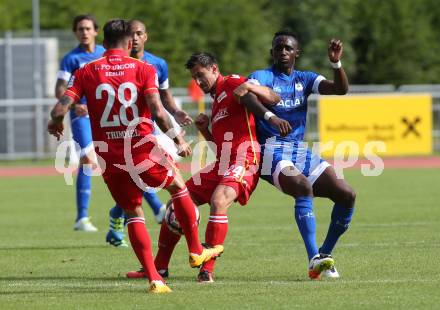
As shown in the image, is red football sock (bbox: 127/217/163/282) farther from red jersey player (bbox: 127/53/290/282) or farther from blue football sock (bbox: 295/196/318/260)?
blue football sock (bbox: 295/196/318/260)

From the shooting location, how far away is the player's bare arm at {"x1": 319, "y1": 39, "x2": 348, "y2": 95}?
9773 mm

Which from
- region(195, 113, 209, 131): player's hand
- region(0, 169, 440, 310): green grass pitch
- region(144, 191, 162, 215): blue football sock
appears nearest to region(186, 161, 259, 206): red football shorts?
region(195, 113, 209, 131): player's hand

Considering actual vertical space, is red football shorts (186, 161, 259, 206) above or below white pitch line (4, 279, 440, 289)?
above

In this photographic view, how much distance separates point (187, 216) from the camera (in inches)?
372

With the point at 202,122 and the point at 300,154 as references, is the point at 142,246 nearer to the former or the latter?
the point at 202,122

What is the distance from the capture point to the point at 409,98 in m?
30.4

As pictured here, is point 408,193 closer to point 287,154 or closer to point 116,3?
point 287,154

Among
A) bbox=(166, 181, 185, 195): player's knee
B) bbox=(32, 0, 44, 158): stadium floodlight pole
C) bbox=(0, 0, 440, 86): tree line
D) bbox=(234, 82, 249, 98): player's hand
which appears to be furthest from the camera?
bbox=(0, 0, 440, 86): tree line

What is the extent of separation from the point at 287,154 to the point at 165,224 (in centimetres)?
122

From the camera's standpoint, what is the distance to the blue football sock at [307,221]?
9.75m

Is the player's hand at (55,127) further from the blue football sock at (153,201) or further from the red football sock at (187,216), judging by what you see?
the blue football sock at (153,201)

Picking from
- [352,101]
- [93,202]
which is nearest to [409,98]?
[352,101]

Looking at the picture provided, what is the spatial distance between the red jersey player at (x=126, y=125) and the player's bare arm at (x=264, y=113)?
32.4 inches

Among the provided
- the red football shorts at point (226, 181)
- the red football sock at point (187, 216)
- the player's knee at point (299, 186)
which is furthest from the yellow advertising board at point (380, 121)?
the red football sock at point (187, 216)
